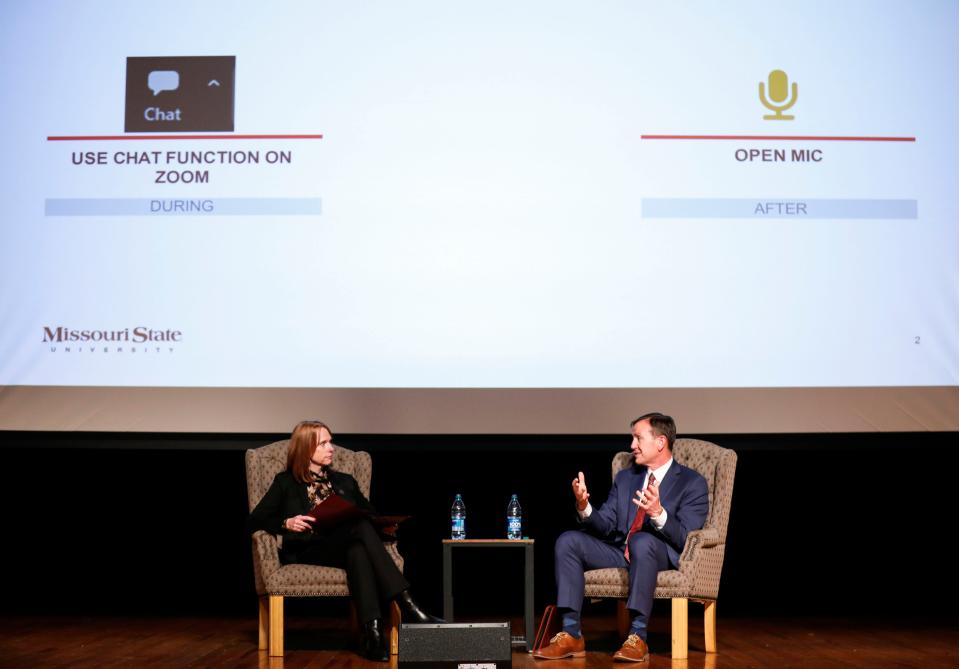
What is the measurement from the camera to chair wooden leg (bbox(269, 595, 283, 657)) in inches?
152

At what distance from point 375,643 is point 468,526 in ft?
4.78

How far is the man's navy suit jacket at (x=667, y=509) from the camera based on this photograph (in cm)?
397

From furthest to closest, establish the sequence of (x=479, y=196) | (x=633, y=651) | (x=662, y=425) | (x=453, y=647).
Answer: (x=479, y=196), (x=662, y=425), (x=633, y=651), (x=453, y=647)

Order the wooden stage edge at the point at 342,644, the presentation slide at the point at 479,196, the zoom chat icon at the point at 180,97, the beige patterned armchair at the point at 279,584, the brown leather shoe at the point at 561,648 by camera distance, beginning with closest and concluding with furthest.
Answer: the wooden stage edge at the point at 342,644, the brown leather shoe at the point at 561,648, the beige patterned armchair at the point at 279,584, the presentation slide at the point at 479,196, the zoom chat icon at the point at 180,97

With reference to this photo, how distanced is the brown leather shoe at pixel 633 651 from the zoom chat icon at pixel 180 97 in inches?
114

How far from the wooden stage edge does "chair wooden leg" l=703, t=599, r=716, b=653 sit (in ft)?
0.25

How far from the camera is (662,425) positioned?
4113 mm

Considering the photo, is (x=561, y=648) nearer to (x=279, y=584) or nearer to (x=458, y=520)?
(x=458, y=520)

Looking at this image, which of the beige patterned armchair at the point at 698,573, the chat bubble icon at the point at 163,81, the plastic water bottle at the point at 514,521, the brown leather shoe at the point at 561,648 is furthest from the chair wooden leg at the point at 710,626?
the chat bubble icon at the point at 163,81

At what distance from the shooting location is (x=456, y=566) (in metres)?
→ 5.27

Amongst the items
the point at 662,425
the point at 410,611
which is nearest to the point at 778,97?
the point at 662,425

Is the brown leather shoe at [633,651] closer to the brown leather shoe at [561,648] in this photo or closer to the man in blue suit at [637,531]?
the man in blue suit at [637,531]

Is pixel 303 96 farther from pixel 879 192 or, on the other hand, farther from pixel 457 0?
pixel 879 192

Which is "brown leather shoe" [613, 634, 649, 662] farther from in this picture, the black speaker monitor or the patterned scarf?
the patterned scarf
